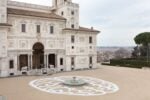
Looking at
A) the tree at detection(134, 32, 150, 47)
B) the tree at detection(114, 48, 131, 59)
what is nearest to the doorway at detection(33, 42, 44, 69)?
the tree at detection(134, 32, 150, 47)

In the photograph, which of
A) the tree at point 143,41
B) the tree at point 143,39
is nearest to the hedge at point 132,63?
the tree at point 143,41

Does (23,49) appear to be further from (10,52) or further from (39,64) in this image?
(39,64)

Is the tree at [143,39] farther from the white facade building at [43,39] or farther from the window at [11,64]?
the window at [11,64]

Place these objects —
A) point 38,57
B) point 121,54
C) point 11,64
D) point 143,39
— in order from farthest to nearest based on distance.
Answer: point 121,54 < point 143,39 < point 38,57 < point 11,64

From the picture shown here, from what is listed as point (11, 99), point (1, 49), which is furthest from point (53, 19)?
point (11, 99)

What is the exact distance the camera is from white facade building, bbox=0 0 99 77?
2604 cm

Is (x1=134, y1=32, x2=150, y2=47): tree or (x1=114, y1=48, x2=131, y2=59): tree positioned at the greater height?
(x1=134, y1=32, x2=150, y2=47): tree

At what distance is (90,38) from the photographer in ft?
116

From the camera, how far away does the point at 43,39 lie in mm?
29484

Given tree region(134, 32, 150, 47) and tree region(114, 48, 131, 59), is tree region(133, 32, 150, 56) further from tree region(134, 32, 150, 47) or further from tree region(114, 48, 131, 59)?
tree region(114, 48, 131, 59)

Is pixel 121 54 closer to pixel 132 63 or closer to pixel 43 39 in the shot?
pixel 132 63

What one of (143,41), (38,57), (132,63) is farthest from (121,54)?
(38,57)

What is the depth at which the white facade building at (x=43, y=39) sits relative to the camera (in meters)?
26.0

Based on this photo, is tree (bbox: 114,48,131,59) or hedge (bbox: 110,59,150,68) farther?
tree (bbox: 114,48,131,59)
